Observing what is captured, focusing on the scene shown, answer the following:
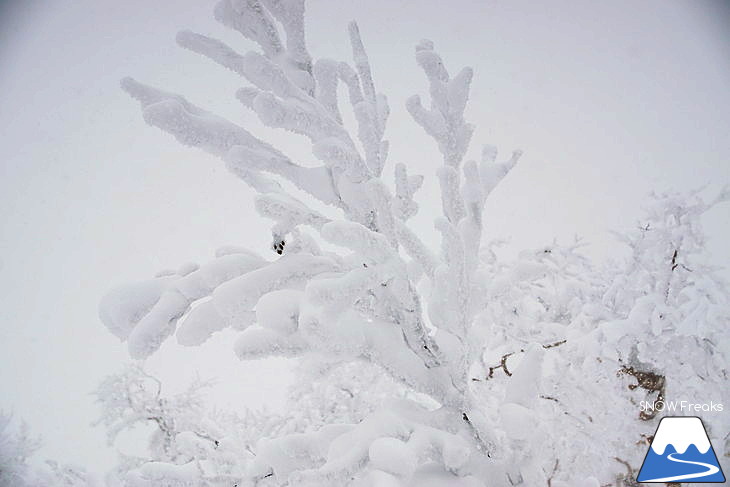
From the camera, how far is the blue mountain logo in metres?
2.56

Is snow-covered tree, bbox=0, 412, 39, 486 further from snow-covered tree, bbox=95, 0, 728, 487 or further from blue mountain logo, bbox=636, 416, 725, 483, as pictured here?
blue mountain logo, bbox=636, 416, 725, 483

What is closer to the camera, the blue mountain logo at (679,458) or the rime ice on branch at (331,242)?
the rime ice on branch at (331,242)

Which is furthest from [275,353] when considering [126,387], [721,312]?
Answer: [126,387]

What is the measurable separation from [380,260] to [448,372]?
0.53m

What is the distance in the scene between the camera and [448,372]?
1.47m

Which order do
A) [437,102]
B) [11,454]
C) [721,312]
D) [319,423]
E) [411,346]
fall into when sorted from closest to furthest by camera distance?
[411,346]
[437,102]
[721,312]
[319,423]
[11,454]

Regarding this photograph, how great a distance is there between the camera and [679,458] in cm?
269

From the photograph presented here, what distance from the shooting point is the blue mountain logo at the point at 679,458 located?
8.40ft

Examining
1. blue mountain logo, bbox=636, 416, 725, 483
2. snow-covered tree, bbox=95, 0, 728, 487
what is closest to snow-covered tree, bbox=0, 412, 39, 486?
snow-covered tree, bbox=95, 0, 728, 487

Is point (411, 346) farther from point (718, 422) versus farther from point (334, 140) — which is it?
point (718, 422)
